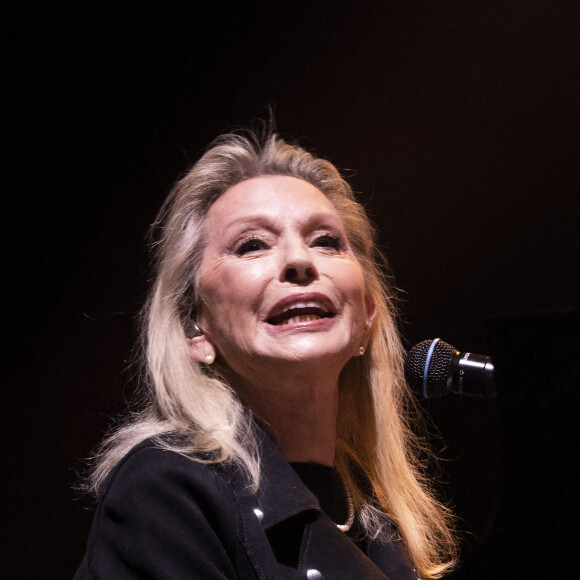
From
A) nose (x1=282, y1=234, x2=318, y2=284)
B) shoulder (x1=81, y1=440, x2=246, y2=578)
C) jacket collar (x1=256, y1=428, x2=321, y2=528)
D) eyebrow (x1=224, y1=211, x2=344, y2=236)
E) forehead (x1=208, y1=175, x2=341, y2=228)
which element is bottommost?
jacket collar (x1=256, y1=428, x2=321, y2=528)

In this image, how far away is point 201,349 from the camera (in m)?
1.54

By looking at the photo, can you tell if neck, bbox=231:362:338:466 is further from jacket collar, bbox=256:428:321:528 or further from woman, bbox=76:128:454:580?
jacket collar, bbox=256:428:321:528

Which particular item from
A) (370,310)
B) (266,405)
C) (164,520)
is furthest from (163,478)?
(370,310)

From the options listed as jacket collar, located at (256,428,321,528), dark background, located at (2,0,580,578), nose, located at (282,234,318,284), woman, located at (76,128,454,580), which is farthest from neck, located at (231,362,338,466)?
dark background, located at (2,0,580,578)

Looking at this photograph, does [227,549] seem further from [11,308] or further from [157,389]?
[11,308]

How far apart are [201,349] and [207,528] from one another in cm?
51

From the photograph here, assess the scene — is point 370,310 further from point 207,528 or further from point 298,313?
point 207,528

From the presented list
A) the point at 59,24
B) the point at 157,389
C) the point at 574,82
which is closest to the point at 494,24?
the point at 574,82

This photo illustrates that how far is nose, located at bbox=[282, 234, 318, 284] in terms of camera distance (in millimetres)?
1412

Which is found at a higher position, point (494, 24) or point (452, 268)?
point (494, 24)

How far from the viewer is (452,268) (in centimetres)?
190

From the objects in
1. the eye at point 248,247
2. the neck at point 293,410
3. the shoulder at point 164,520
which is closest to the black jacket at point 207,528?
the shoulder at point 164,520

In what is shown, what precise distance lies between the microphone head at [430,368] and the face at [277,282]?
0.90 ft

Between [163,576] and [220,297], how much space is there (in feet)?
2.06
